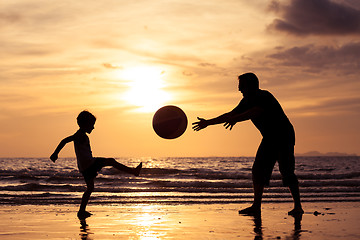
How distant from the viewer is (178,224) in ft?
25.1

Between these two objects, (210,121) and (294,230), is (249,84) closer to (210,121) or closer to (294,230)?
(210,121)

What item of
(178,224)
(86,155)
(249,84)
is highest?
(249,84)

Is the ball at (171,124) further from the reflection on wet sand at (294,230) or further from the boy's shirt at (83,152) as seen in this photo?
the reflection on wet sand at (294,230)

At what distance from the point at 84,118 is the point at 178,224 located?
254 cm

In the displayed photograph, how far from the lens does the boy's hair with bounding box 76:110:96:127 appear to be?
881 cm

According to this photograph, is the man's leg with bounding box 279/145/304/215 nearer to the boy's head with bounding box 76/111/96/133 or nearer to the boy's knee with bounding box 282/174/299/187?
the boy's knee with bounding box 282/174/299/187

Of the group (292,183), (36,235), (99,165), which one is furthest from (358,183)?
(36,235)

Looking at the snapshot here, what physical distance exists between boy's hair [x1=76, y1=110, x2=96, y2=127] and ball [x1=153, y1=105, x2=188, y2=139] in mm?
1336

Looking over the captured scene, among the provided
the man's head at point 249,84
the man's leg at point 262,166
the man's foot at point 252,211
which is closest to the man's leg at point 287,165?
the man's leg at point 262,166

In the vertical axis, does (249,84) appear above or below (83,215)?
above

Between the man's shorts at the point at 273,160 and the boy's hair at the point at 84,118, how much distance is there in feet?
9.55

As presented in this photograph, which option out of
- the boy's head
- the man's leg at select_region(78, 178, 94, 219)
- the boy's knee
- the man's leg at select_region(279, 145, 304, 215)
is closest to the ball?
the boy's head

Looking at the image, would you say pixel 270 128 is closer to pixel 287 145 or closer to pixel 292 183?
pixel 287 145

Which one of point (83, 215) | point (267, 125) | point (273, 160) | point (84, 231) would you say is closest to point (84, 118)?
point (83, 215)
